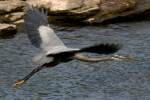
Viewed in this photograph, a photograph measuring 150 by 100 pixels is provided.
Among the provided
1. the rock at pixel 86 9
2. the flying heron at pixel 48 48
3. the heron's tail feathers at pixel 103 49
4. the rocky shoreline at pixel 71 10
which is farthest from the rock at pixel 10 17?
the heron's tail feathers at pixel 103 49

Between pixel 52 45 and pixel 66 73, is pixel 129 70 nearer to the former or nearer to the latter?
pixel 66 73

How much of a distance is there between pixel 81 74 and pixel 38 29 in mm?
2441

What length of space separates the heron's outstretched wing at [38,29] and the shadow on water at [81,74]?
1.41 metres

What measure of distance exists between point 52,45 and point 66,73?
2632 millimetres

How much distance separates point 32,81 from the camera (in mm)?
8383

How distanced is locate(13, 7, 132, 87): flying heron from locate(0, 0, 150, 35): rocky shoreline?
200 inches

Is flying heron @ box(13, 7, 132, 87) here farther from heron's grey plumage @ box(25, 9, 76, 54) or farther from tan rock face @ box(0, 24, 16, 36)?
tan rock face @ box(0, 24, 16, 36)

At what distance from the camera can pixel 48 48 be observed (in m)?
6.16

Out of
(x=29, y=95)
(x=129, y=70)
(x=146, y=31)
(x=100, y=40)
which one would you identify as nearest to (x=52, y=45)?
(x=29, y=95)

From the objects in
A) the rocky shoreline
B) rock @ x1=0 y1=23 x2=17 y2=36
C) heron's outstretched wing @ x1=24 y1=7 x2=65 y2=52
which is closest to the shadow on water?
rock @ x1=0 y1=23 x2=17 y2=36

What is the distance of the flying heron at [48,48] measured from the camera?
18.9ft

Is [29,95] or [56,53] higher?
[56,53]

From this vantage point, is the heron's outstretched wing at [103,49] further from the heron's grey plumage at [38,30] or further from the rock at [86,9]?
the rock at [86,9]

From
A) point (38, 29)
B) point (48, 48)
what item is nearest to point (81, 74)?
point (38, 29)
